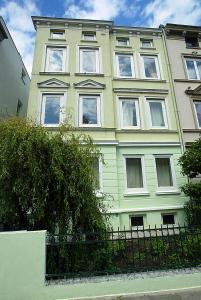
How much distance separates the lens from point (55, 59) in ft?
49.2

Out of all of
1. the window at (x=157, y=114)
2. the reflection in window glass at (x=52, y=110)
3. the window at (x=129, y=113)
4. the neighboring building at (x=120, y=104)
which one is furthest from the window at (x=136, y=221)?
the reflection in window glass at (x=52, y=110)

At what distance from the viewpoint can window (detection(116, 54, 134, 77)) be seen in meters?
15.3

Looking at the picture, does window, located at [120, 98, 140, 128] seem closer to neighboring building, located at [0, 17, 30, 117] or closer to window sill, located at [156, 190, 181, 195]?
window sill, located at [156, 190, 181, 195]

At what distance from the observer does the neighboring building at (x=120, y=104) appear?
39.8ft

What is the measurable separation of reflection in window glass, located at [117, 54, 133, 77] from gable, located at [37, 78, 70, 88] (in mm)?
3801

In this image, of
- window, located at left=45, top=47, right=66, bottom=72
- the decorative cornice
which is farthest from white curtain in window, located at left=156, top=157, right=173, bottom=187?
window, located at left=45, top=47, right=66, bottom=72

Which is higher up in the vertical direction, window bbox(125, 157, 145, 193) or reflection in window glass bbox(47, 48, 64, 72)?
reflection in window glass bbox(47, 48, 64, 72)

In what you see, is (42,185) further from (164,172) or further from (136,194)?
(164,172)

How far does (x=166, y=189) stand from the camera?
12.6 metres

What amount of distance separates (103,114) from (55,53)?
562 centimetres

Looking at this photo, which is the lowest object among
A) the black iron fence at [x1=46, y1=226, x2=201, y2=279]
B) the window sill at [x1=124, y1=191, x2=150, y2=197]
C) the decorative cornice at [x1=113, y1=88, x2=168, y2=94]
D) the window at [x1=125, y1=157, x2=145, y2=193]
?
the black iron fence at [x1=46, y1=226, x2=201, y2=279]

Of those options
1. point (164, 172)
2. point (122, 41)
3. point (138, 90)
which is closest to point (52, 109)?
point (138, 90)

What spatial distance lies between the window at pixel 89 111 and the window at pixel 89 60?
2071mm

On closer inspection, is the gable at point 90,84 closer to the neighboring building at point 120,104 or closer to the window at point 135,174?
the neighboring building at point 120,104
